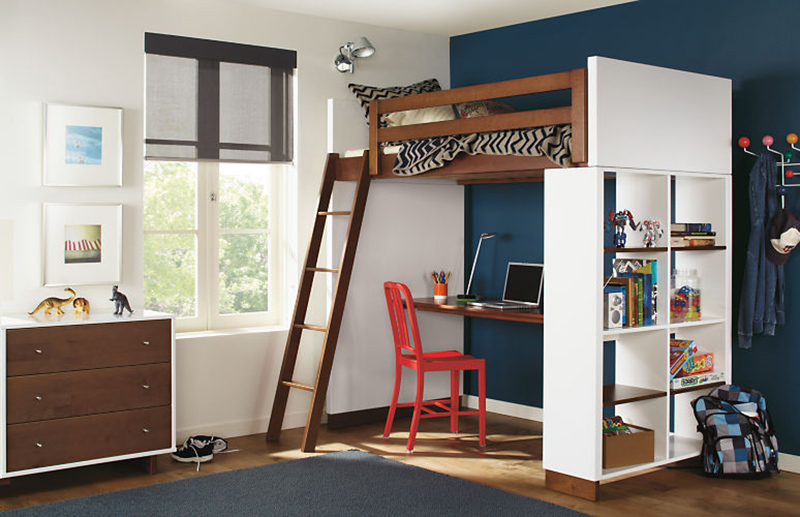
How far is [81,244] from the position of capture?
4422 millimetres

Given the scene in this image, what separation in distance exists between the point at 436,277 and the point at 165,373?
75.1 inches

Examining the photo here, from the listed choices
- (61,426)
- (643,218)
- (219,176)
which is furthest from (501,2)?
(61,426)

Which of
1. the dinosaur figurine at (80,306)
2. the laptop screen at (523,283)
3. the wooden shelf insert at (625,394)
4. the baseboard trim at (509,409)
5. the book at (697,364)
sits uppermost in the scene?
the laptop screen at (523,283)

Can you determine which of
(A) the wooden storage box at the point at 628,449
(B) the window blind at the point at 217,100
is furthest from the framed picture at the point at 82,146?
(A) the wooden storage box at the point at 628,449

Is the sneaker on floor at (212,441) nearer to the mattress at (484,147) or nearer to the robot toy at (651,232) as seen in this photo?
the mattress at (484,147)

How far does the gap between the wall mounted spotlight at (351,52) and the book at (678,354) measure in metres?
2.49

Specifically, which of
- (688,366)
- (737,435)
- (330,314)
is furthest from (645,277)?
(330,314)

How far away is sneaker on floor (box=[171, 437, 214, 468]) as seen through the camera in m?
4.43

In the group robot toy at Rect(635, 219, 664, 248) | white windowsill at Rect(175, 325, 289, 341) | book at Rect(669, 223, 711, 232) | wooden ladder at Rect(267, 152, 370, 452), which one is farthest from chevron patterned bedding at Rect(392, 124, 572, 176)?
white windowsill at Rect(175, 325, 289, 341)

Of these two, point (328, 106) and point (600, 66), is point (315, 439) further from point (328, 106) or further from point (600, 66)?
point (600, 66)

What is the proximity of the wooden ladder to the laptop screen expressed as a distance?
106 centimetres

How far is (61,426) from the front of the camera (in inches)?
156

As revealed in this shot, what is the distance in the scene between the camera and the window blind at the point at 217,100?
4.71 meters


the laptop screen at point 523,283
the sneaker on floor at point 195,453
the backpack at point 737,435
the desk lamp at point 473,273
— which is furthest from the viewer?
the desk lamp at point 473,273
